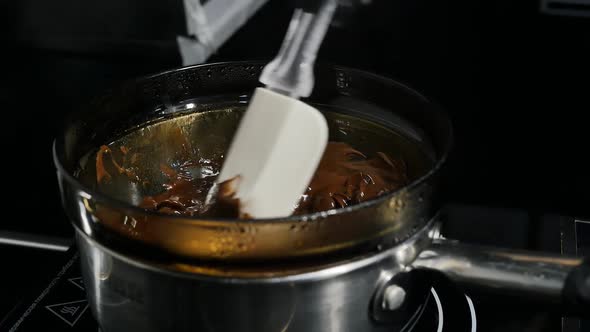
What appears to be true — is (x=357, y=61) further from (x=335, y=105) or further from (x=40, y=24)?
(x=40, y=24)

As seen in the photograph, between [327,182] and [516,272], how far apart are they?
31 cm

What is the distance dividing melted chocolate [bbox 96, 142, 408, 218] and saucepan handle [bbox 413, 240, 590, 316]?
186 mm

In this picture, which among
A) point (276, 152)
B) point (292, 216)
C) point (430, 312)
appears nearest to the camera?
point (292, 216)

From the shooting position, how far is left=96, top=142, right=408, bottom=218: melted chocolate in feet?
2.77

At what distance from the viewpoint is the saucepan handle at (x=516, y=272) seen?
632 mm

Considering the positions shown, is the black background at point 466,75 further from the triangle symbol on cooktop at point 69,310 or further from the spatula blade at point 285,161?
the spatula blade at point 285,161

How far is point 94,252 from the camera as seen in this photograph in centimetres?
65

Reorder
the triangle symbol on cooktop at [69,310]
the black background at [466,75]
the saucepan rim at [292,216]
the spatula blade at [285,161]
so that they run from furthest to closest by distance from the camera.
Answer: the black background at [466,75]
the triangle symbol on cooktop at [69,310]
the spatula blade at [285,161]
the saucepan rim at [292,216]

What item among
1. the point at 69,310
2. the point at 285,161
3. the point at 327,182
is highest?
the point at 285,161

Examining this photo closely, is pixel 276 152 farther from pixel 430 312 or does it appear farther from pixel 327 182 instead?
pixel 430 312

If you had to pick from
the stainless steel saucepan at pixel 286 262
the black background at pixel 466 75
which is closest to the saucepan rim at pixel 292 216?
the stainless steel saucepan at pixel 286 262

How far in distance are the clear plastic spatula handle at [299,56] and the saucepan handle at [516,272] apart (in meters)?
0.27

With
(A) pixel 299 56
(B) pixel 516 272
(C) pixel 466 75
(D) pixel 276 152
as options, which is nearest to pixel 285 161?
(D) pixel 276 152

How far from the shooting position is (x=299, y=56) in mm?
784
